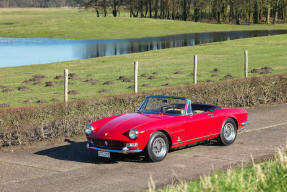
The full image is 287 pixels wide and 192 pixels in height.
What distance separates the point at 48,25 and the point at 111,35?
17.0 metres

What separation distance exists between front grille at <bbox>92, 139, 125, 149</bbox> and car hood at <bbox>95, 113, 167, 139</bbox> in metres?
0.09

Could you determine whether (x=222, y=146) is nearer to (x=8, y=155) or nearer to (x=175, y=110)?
(x=175, y=110)

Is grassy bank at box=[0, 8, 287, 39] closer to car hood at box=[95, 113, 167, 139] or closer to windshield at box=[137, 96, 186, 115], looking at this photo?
windshield at box=[137, 96, 186, 115]

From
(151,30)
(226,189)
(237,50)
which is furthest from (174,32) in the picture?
(226,189)

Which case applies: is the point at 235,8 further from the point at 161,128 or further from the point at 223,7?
the point at 161,128

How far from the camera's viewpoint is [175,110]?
37.5 feet

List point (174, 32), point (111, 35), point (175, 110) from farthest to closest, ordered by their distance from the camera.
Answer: point (174, 32) < point (111, 35) < point (175, 110)

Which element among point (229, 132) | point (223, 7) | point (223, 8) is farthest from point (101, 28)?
point (229, 132)

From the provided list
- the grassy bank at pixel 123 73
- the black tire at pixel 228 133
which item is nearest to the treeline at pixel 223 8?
the grassy bank at pixel 123 73

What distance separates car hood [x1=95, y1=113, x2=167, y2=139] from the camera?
10359 millimetres

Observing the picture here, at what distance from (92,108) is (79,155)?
3.03m

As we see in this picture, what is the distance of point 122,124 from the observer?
10.6m

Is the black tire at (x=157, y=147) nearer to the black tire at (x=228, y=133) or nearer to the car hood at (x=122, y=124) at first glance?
the car hood at (x=122, y=124)

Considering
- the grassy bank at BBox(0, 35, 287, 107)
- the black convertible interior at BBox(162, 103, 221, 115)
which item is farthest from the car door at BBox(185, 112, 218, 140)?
the grassy bank at BBox(0, 35, 287, 107)
